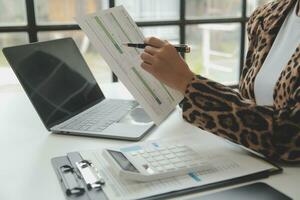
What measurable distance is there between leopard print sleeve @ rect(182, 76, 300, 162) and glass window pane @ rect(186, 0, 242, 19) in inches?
59.5

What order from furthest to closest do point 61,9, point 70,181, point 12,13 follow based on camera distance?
1. point 61,9
2. point 12,13
3. point 70,181

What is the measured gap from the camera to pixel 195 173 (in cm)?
70

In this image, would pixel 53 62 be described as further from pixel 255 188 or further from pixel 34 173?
pixel 255 188

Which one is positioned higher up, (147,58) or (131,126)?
(147,58)

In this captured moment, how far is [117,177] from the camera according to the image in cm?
67

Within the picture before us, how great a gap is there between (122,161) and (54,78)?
1.48 feet

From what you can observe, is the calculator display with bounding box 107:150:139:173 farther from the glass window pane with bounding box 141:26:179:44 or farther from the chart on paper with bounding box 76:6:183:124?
the glass window pane with bounding box 141:26:179:44

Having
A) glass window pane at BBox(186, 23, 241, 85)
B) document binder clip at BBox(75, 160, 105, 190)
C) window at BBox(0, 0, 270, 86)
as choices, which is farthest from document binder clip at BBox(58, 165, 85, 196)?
glass window pane at BBox(186, 23, 241, 85)

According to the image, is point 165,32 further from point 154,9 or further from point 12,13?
point 12,13

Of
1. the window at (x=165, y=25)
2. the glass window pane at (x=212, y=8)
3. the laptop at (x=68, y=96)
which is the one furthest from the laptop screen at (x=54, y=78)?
the glass window pane at (x=212, y=8)

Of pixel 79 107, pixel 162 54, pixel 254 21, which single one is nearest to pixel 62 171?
pixel 162 54

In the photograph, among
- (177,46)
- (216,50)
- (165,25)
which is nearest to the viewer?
(177,46)

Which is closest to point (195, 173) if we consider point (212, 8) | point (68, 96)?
point (68, 96)

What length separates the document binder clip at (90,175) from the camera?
2.11 ft
